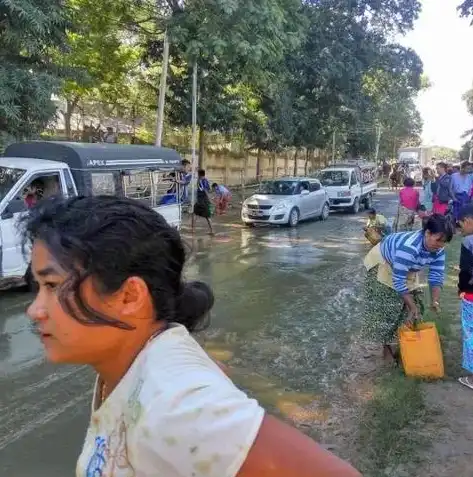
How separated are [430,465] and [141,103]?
749 inches

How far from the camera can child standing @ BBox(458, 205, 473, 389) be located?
451 cm

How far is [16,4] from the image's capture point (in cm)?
851

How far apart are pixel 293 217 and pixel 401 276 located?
12105mm

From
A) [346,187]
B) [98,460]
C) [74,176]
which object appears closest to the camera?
[98,460]

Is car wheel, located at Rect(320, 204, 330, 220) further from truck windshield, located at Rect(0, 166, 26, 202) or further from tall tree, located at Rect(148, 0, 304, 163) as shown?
truck windshield, located at Rect(0, 166, 26, 202)

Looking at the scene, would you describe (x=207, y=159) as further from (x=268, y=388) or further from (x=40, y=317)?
(x=40, y=317)

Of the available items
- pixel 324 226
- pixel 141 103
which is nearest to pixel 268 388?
pixel 324 226

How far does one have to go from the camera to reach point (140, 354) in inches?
38.0

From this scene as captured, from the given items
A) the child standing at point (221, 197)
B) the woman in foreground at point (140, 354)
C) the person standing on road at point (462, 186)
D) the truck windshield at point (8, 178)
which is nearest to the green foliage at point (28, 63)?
the truck windshield at point (8, 178)

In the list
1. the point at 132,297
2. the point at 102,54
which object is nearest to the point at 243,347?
the point at 132,297

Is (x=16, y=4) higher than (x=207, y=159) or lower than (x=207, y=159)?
higher

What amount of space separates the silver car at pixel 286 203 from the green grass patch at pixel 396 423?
1089 cm

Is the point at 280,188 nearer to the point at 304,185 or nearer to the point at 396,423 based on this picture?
the point at 304,185

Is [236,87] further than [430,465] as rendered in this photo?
Yes
